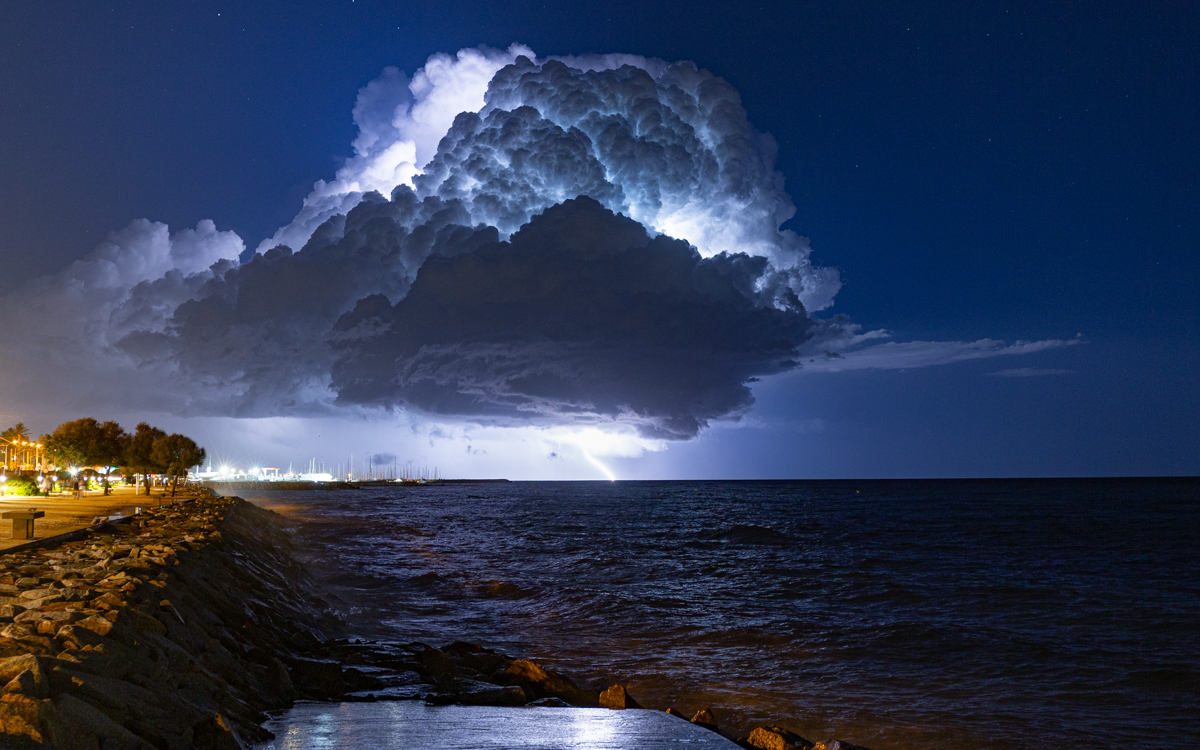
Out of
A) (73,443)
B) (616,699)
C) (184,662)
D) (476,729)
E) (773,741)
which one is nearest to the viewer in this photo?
(184,662)

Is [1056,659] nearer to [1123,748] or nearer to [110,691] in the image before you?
[1123,748]

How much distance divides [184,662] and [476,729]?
3185 millimetres

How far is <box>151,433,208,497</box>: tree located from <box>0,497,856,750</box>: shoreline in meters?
68.1

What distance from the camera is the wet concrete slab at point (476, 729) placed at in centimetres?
753

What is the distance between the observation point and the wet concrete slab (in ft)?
24.7

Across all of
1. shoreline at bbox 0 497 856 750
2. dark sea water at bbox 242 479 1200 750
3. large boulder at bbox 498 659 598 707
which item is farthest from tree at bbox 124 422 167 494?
large boulder at bbox 498 659 598 707

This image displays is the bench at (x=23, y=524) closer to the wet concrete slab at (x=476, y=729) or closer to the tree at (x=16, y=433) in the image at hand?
the wet concrete slab at (x=476, y=729)

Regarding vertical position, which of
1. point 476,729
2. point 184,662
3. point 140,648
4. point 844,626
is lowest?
point 844,626

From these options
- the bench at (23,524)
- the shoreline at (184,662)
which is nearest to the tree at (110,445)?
the bench at (23,524)

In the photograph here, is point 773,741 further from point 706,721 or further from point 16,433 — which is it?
point 16,433

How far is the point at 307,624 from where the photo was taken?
655 inches

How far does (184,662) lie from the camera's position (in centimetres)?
804

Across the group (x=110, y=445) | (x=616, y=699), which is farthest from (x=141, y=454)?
(x=616, y=699)

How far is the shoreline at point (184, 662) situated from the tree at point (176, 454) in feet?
224
